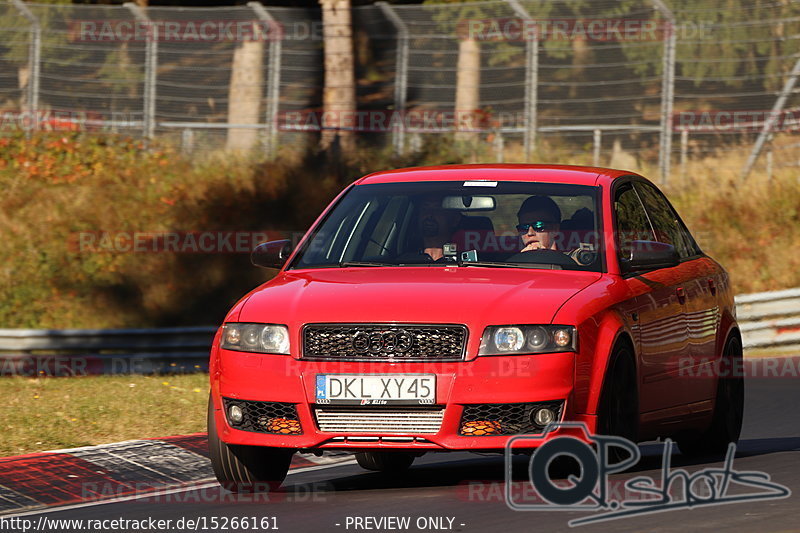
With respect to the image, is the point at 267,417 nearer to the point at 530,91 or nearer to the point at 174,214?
the point at 174,214

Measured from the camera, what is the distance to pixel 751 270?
2392 cm

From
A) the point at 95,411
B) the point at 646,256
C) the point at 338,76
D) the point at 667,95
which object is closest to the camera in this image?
the point at 646,256

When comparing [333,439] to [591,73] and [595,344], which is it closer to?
[595,344]

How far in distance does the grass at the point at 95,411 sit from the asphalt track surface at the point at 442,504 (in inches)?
76.9

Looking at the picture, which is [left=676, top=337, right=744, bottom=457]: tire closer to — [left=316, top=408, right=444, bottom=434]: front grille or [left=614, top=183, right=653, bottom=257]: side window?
[left=614, top=183, right=653, bottom=257]: side window

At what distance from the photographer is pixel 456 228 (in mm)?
9648

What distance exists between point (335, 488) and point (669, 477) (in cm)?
183

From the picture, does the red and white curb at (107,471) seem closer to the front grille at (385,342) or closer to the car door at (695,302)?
the front grille at (385,342)

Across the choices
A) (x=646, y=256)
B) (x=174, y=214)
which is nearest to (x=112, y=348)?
(x=174, y=214)

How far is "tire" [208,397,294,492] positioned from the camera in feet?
29.1

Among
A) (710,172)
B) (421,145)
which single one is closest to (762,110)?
(710,172)

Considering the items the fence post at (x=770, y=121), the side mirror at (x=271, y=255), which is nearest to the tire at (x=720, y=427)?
the side mirror at (x=271, y=255)

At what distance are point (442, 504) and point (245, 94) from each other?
1853cm

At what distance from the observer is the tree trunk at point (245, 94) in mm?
26234
